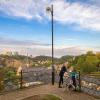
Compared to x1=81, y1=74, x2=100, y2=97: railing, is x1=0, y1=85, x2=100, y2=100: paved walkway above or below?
below

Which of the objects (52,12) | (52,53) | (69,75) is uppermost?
(52,12)

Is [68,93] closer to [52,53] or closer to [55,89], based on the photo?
[55,89]

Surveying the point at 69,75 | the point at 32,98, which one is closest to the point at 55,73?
the point at 69,75

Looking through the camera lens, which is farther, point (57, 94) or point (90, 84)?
point (90, 84)

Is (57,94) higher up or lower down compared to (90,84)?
lower down

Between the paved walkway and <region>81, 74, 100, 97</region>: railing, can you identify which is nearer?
the paved walkway

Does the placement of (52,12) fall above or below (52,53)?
above

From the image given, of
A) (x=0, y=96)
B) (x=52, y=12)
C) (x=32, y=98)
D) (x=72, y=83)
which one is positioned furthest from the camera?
(x=52, y=12)

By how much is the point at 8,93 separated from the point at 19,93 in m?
0.79

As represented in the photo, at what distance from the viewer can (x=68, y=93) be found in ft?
61.0

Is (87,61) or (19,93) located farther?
(87,61)

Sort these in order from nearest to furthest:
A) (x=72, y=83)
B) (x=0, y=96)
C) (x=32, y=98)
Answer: (x=32, y=98) < (x=0, y=96) < (x=72, y=83)

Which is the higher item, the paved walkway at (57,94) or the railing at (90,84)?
the railing at (90,84)

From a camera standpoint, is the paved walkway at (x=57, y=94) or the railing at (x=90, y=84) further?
the railing at (x=90, y=84)
